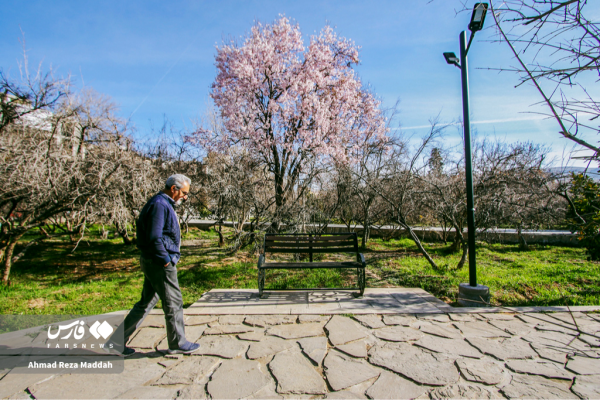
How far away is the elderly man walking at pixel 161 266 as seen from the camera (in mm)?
2896

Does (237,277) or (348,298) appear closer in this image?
(348,298)

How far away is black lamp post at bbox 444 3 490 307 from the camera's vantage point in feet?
14.5

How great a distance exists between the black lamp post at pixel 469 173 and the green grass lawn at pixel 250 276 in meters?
0.50

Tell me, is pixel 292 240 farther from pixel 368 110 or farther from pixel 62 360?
pixel 368 110

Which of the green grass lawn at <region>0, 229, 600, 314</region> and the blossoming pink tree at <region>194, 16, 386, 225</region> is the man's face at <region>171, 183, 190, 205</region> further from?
the blossoming pink tree at <region>194, 16, 386, 225</region>

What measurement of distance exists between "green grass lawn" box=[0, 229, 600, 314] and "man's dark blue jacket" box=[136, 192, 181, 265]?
7.34 feet

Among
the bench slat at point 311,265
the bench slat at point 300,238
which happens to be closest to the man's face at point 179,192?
the bench slat at point 311,265

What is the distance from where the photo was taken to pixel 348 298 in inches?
189

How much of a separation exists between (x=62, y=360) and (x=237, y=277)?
3797 mm

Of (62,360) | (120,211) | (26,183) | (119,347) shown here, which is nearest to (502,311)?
(119,347)

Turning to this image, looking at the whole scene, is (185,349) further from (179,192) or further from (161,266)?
(179,192)

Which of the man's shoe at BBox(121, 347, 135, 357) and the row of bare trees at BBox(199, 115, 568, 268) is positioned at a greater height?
the row of bare trees at BBox(199, 115, 568, 268)

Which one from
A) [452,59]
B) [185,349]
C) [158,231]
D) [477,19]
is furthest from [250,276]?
[477,19]

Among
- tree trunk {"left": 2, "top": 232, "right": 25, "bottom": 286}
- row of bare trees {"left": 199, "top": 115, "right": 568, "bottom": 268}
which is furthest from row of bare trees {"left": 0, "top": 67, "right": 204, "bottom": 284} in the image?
row of bare trees {"left": 199, "top": 115, "right": 568, "bottom": 268}
